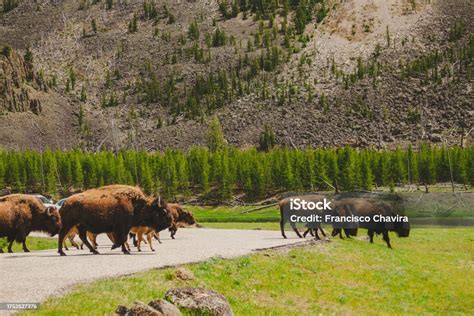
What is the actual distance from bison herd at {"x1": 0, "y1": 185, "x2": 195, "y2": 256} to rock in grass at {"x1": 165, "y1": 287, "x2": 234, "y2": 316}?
420 inches

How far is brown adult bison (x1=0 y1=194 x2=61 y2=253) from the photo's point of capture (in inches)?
1045

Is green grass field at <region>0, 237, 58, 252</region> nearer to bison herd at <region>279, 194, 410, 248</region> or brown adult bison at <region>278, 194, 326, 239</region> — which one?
brown adult bison at <region>278, 194, 326, 239</region>

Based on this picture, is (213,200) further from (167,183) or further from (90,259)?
(90,259)

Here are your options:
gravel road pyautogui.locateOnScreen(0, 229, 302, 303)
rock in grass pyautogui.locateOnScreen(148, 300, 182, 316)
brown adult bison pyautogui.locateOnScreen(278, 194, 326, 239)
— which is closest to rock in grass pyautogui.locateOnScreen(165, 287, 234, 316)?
rock in grass pyautogui.locateOnScreen(148, 300, 182, 316)

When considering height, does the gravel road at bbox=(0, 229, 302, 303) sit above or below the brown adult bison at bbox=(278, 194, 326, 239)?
above

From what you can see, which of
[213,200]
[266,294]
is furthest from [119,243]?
[213,200]

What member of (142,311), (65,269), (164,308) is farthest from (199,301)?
(65,269)

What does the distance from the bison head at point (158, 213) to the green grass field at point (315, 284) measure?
15.2 feet

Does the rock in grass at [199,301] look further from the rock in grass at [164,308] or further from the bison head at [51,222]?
the bison head at [51,222]

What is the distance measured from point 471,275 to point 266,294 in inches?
571

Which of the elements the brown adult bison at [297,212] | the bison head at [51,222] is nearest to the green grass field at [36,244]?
the bison head at [51,222]

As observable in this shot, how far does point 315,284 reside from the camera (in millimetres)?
21125

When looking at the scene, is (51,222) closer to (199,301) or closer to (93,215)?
(93,215)

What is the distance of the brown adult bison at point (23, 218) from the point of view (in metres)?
26.5
